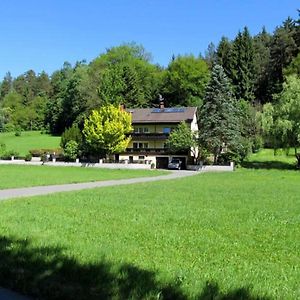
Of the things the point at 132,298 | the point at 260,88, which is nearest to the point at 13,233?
the point at 132,298

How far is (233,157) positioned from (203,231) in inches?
1838

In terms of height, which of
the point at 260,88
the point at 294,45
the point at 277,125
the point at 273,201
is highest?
the point at 294,45

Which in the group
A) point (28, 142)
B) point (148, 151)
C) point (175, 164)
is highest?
point (28, 142)

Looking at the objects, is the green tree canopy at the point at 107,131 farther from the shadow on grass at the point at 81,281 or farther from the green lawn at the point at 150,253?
the shadow on grass at the point at 81,281

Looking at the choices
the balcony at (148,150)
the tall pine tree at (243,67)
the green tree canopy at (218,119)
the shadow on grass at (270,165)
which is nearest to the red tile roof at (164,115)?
the balcony at (148,150)

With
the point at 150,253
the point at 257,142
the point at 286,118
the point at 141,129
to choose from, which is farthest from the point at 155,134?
the point at 150,253

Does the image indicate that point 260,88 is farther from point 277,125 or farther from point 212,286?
point 212,286

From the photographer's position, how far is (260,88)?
3418 inches

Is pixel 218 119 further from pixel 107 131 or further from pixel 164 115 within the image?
pixel 107 131

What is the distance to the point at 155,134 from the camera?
66.7 meters

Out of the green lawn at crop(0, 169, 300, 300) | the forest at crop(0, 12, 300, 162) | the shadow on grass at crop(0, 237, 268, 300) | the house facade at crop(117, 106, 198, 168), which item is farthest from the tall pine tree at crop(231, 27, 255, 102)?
the shadow on grass at crop(0, 237, 268, 300)

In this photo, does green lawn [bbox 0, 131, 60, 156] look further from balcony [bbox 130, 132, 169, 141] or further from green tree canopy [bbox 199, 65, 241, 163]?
green tree canopy [bbox 199, 65, 241, 163]

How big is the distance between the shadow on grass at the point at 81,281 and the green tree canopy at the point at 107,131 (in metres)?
55.4

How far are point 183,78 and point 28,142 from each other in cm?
3424
